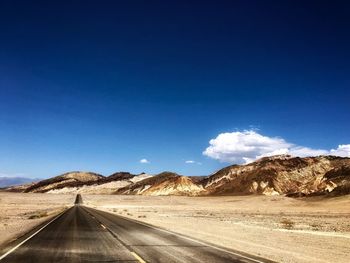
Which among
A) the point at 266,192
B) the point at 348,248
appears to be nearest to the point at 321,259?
the point at 348,248

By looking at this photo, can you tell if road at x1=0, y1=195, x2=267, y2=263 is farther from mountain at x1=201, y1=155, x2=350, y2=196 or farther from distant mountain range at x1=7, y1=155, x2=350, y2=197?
mountain at x1=201, y1=155, x2=350, y2=196

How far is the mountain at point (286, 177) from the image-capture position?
114113 mm

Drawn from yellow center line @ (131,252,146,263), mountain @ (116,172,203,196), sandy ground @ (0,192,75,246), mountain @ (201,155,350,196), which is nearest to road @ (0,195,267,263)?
yellow center line @ (131,252,146,263)

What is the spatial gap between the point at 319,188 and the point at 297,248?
100654 mm

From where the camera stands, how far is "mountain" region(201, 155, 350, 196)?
11411cm

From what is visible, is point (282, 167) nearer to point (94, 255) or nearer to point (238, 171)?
point (238, 171)

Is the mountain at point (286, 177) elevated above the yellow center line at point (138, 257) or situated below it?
above

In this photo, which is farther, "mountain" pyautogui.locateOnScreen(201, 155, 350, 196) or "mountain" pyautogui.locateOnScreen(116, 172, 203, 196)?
"mountain" pyautogui.locateOnScreen(116, 172, 203, 196)

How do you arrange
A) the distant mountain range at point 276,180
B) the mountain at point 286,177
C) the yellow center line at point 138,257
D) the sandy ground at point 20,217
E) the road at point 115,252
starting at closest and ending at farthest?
the yellow center line at point 138,257, the road at point 115,252, the sandy ground at point 20,217, the distant mountain range at point 276,180, the mountain at point 286,177

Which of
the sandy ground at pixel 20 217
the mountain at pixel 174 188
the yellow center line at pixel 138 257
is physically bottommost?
the yellow center line at pixel 138 257

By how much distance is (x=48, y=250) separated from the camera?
14312 millimetres

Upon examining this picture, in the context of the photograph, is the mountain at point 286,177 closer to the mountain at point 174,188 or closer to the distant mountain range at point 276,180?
the distant mountain range at point 276,180

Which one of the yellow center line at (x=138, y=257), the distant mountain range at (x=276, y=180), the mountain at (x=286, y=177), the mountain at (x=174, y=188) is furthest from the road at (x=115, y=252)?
the mountain at (x=174, y=188)

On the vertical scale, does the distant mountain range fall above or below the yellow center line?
above
